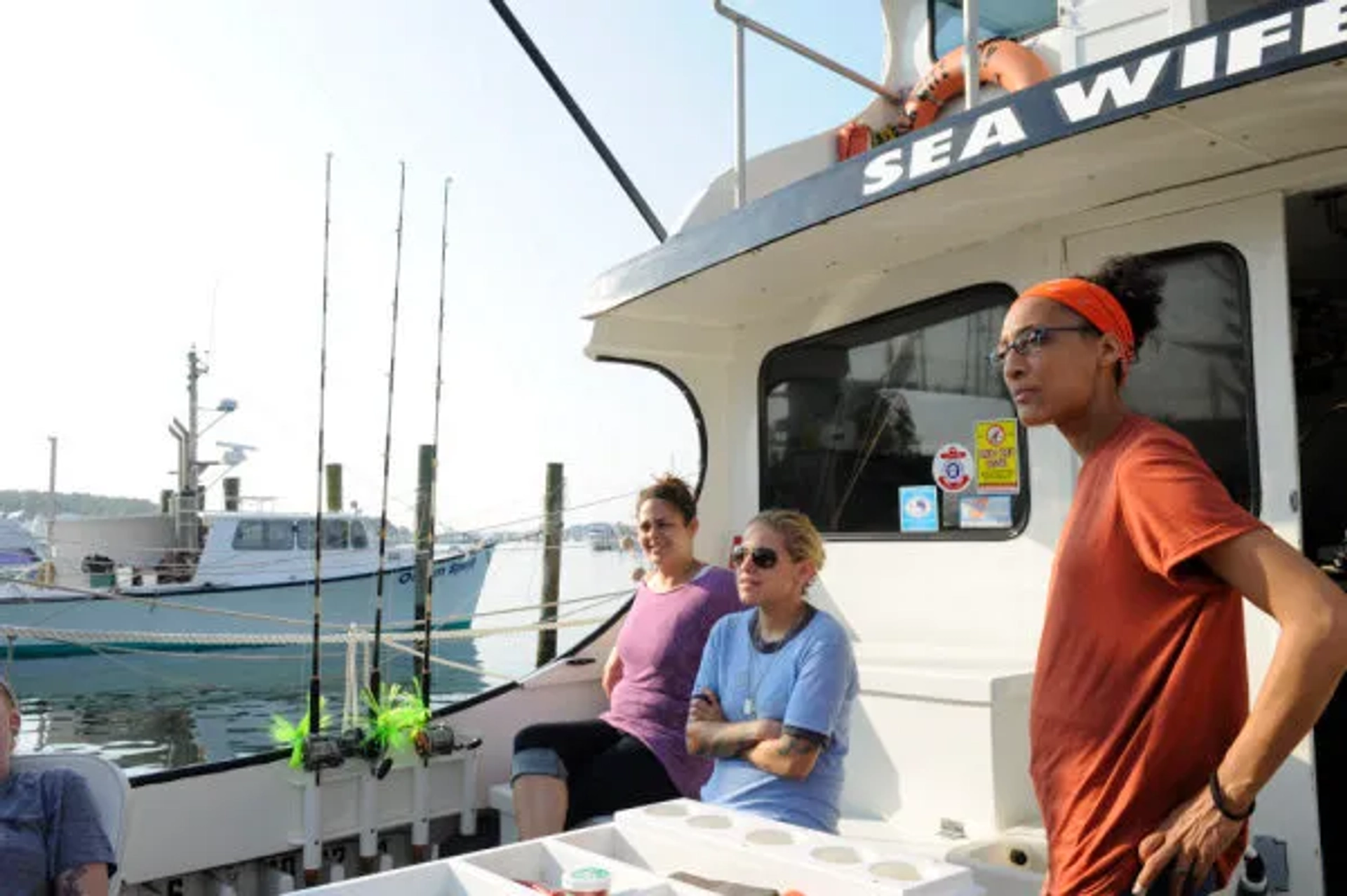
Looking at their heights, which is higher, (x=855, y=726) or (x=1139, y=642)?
(x=1139, y=642)

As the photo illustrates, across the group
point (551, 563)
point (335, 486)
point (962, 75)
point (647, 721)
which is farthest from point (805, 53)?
point (335, 486)

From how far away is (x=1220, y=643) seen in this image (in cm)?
164

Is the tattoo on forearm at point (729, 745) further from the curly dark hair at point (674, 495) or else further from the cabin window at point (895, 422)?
the cabin window at point (895, 422)

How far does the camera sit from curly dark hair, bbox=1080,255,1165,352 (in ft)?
6.43

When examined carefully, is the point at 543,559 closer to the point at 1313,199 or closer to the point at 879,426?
the point at 879,426

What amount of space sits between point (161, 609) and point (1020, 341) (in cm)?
2323

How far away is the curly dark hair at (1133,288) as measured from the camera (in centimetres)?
196

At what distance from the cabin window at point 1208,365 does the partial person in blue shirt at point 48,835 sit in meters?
3.39

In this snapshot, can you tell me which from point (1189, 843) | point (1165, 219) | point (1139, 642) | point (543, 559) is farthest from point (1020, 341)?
point (543, 559)

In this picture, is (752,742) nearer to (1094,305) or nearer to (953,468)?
(1094,305)

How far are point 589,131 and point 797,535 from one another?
10.4 ft

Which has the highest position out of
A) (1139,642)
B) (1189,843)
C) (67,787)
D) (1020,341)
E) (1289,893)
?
(1020,341)

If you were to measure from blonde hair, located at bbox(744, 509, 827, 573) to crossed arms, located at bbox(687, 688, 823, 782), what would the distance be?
45 cm

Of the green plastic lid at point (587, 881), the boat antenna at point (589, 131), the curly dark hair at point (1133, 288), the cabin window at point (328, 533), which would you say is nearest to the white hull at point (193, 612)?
the cabin window at point (328, 533)
